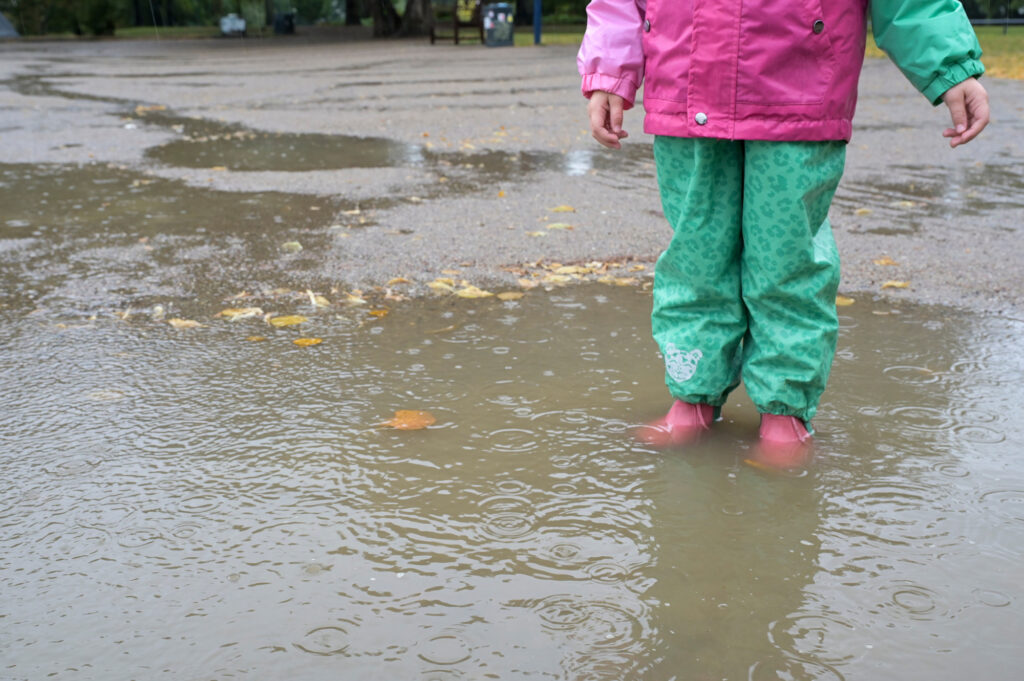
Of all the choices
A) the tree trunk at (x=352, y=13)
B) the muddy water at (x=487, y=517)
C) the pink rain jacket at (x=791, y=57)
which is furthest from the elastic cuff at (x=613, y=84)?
the tree trunk at (x=352, y=13)

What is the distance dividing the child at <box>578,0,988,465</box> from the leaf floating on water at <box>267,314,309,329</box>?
1282mm

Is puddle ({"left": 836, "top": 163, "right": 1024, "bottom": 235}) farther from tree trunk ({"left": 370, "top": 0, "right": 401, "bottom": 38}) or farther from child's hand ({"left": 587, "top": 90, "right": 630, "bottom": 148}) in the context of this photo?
tree trunk ({"left": 370, "top": 0, "right": 401, "bottom": 38})

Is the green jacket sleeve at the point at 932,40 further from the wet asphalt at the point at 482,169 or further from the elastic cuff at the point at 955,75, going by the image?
the wet asphalt at the point at 482,169

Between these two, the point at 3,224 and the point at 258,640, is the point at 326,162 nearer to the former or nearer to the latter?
the point at 3,224

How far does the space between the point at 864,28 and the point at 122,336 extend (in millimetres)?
2222

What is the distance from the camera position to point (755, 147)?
1.98 meters

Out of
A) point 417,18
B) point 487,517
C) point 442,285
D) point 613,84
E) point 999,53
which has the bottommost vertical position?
point 487,517

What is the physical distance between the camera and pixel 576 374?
2557mm

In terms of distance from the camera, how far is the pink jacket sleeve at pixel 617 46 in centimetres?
208

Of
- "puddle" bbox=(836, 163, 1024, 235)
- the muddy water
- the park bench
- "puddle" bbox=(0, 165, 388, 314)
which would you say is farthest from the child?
the park bench

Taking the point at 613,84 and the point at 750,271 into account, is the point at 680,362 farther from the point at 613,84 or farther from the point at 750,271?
the point at 613,84

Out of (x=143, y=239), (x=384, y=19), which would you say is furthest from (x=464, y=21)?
(x=143, y=239)

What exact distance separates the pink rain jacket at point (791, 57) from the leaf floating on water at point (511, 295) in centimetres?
131

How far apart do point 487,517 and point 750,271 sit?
2.59 ft
